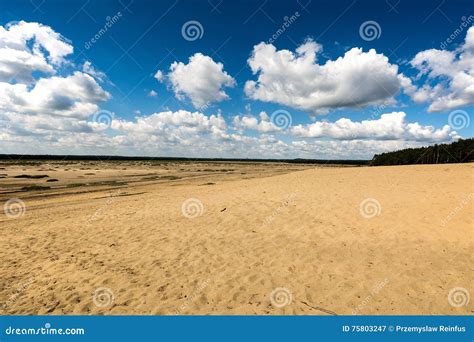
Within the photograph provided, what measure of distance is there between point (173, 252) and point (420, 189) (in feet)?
46.8

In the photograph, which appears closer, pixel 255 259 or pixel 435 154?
pixel 255 259

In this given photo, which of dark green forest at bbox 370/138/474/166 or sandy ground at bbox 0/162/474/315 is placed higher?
dark green forest at bbox 370/138/474/166

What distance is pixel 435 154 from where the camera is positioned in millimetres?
49625

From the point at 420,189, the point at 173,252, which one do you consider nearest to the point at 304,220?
the point at 173,252

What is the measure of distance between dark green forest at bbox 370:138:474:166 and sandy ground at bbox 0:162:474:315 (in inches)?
1341

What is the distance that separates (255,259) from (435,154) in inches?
2086

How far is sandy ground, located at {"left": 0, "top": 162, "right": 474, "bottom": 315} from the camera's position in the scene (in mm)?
6621

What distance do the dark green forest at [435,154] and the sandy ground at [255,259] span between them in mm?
34052

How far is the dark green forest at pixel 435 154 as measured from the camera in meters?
42.4

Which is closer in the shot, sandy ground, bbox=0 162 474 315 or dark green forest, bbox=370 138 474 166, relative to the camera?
sandy ground, bbox=0 162 474 315

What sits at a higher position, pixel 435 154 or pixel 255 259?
pixel 435 154

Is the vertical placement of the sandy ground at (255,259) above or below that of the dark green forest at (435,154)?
below

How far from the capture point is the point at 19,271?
8.71 m
